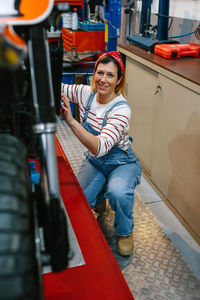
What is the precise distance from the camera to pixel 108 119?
62.6 inches

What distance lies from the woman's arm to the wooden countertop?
2.10 feet

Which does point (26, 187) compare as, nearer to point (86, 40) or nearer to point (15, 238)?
point (15, 238)

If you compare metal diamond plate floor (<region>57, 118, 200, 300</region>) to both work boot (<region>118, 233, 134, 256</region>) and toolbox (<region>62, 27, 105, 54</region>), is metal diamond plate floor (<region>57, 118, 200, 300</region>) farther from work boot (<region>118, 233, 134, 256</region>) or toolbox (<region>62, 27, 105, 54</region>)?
toolbox (<region>62, 27, 105, 54</region>)

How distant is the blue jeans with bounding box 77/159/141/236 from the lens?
1623 millimetres

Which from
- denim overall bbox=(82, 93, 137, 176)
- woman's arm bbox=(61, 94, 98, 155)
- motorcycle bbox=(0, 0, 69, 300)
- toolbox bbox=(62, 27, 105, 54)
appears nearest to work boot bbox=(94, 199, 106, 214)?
denim overall bbox=(82, 93, 137, 176)

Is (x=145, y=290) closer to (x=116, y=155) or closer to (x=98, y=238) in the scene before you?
(x=98, y=238)

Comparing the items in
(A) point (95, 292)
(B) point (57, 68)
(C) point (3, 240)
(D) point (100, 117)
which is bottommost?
(A) point (95, 292)

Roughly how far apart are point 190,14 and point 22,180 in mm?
2488

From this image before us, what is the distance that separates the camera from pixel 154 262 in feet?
5.52

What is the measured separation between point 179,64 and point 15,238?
170cm

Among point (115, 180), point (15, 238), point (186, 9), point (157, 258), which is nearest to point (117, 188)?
point (115, 180)

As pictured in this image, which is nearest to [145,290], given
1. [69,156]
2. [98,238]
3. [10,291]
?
[98,238]

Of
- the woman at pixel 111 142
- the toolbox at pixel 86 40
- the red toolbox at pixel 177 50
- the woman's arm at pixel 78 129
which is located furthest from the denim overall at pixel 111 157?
the toolbox at pixel 86 40

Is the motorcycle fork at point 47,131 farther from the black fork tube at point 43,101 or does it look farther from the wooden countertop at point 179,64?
the wooden countertop at point 179,64
